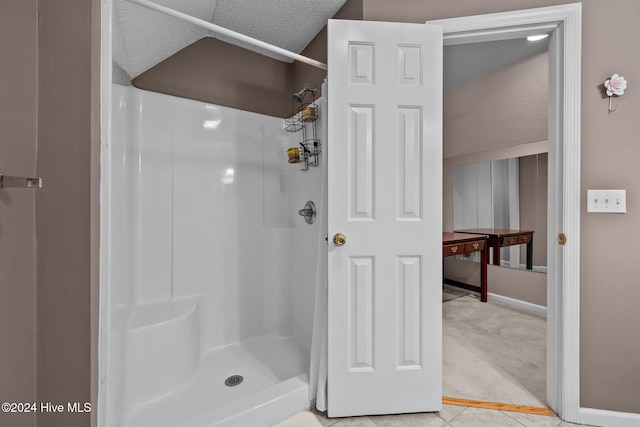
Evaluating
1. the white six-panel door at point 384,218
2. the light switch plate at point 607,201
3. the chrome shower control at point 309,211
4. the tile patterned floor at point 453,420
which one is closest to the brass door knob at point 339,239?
the white six-panel door at point 384,218

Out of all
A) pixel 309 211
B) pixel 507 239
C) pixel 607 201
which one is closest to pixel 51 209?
pixel 309 211

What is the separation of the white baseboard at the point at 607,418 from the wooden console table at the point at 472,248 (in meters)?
1.48

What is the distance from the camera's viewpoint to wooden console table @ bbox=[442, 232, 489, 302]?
9.15ft

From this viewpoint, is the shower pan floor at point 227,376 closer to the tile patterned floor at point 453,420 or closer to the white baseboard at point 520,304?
the tile patterned floor at point 453,420

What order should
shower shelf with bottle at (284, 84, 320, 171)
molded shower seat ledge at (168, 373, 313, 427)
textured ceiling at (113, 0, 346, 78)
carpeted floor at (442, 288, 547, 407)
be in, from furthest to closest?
1. shower shelf with bottle at (284, 84, 320, 171)
2. carpeted floor at (442, 288, 547, 407)
3. textured ceiling at (113, 0, 346, 78)
4. molded shower seat ledge at (168, 373, 313, 427)

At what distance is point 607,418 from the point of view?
133 centimetres

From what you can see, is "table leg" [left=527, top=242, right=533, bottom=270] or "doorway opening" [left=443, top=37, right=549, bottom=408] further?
"table leg" [left=527, top=242, right=533, bottom=270]

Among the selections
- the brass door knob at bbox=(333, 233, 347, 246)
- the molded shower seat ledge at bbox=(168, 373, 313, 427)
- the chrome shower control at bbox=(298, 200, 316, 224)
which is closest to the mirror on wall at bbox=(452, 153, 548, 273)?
the chrome shower control at bbox=(298, 200, 316, 224)

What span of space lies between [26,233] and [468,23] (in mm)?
2045

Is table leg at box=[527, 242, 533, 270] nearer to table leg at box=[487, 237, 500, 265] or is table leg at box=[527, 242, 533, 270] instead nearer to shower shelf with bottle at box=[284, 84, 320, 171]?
table leg at box=[487, 237, 500, 265]

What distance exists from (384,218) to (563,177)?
906mm

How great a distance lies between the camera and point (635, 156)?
1303mm

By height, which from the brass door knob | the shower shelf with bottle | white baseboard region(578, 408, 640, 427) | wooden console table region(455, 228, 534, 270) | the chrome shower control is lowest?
white baseboard region(578, 408, 640, 427)

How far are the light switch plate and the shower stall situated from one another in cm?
131
